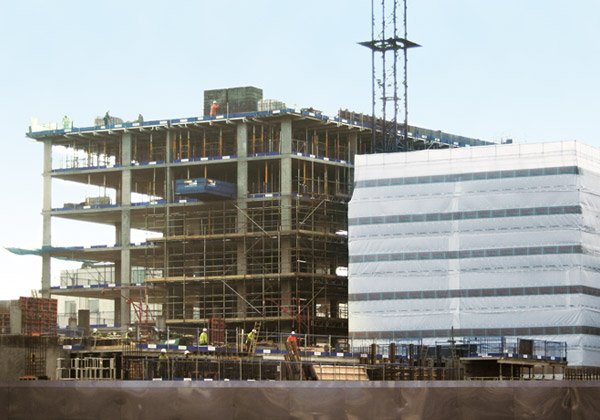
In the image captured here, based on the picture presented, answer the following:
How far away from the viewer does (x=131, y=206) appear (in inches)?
4673

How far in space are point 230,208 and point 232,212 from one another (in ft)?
1.67

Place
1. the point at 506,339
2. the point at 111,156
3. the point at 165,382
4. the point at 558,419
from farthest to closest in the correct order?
the point at 111,156, the point at 506,339, the point at 558,419, the point at 165,382

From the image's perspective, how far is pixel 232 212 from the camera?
114m

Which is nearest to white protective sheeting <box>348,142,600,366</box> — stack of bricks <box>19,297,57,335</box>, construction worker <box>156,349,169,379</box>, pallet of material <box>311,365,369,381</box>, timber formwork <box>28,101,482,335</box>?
timber formwork <box>28,101,482,335</box>

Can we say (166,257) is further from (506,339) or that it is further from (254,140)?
(506,339)

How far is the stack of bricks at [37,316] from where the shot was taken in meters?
73.4

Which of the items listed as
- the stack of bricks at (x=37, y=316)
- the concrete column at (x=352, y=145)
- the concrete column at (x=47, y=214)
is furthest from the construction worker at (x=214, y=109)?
the stack of bricks at (x=37, y=316)

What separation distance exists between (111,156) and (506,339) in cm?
5286

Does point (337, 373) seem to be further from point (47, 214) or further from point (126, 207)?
point (47, 214)

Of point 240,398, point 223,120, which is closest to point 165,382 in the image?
point 240,398

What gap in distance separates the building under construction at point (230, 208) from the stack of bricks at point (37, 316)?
23.3 metres

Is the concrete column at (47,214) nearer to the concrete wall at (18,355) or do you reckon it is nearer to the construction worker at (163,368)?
the concrete wall at (18,355)

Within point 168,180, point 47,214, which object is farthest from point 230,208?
point 47,214

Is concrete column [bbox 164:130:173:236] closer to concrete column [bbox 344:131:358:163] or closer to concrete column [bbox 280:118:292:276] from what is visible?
concrete column [bbox 280:118:292:276]
